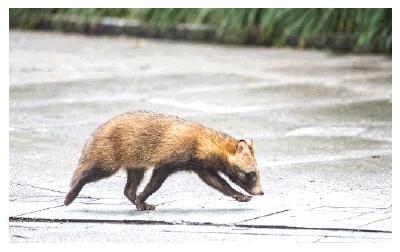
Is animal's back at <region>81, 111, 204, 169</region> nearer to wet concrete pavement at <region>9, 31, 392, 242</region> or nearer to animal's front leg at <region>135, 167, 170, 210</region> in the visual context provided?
animal's front leg at <region>135, 167, 170, 210</region>

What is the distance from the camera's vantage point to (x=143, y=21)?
14453mm

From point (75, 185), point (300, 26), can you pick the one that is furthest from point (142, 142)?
point (300, 26)

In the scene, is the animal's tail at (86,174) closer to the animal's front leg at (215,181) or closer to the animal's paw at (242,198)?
the animal's front leg at (215,181)

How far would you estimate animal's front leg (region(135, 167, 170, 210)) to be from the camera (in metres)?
4.96

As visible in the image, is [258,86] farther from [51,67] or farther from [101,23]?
[101,23]

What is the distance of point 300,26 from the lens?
42.8 feet

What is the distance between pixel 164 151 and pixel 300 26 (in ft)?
27.4

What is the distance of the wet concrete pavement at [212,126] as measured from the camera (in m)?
5.09

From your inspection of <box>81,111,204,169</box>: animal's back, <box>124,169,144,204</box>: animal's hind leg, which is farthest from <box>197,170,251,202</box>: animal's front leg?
<box>124,169,144,204</box>: animal's hind leg

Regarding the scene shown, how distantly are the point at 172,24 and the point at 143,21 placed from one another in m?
0.58

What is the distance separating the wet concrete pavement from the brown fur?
0.27 meters

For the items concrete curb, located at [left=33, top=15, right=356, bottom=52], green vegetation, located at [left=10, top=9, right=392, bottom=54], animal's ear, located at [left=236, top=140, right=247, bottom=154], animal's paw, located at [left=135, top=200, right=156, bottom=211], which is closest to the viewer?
animal's ear, located at [left=236, top=140, right=247, bottom=154]

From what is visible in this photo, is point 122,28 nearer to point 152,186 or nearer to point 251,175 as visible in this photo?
point 152,186

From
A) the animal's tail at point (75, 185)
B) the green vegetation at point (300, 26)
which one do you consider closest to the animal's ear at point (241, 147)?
the animal's tail at point (75, 185)
